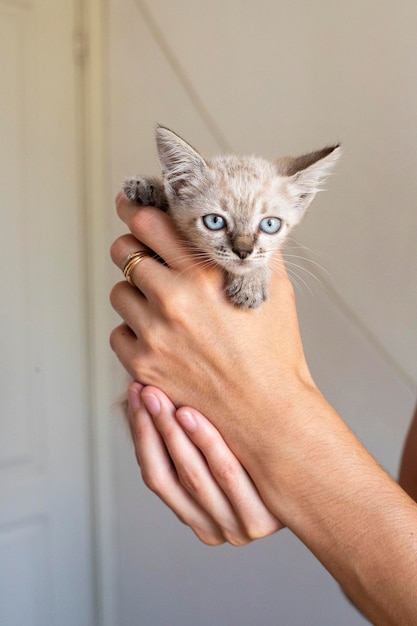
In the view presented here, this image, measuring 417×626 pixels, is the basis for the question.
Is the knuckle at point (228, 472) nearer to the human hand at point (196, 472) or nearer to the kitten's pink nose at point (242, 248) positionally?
the human hand at point (196, 472)

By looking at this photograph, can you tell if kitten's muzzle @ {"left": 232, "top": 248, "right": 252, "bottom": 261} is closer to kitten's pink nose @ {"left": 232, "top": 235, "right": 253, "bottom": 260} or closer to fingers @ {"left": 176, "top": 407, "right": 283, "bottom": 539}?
kitten's pink nose @ {"left": 232, "top": 235, "right": 253, "bottom": 260}

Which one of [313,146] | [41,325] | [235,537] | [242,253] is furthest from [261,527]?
[41,325]

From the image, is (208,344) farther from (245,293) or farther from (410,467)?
(410,467)

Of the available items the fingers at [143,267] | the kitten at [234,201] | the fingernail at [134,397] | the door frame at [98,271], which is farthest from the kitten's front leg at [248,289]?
the door frame at [98,271]

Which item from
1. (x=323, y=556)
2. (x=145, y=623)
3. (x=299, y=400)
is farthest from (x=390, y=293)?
(x=145, y=623)

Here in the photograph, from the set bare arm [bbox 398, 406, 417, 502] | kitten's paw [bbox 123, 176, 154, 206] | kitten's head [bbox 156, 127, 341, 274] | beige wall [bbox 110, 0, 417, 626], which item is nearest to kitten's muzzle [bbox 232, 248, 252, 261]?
kitten's head [bbox 156, 127, 341, 274]

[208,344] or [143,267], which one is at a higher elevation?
[143,267]

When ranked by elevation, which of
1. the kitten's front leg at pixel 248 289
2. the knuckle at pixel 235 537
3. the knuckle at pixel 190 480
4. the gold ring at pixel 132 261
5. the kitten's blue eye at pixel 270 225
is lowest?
the knuckle at pixel 235 537
